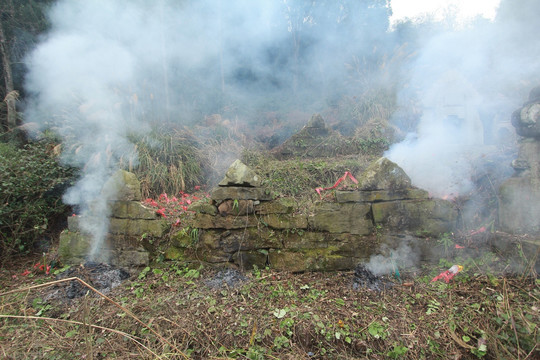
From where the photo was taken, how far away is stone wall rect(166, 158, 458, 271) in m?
2.91

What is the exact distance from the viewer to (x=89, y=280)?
2893 mm

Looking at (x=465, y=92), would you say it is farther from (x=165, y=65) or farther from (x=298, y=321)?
(x=165, y=65)

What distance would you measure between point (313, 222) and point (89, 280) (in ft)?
8.12

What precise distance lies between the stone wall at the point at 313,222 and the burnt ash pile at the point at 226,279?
11 centimetres

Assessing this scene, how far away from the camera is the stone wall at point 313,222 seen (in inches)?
114

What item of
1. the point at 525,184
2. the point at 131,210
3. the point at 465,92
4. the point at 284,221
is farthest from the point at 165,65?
the point at 525,184

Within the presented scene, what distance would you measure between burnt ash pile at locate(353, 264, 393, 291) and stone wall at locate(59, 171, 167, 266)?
2.16m

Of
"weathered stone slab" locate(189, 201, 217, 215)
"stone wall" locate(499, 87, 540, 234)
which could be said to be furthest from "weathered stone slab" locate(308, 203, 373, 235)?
"stone wall" locate(499, 87, 540, 234)

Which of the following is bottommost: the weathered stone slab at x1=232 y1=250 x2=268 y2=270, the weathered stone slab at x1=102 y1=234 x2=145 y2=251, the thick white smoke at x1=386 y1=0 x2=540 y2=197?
the weathered stone slab at x1=232 y1=250 x2=268 y2=270

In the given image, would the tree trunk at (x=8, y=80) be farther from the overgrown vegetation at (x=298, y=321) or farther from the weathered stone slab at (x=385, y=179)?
the weathered stone slab at (x=385, y=179)

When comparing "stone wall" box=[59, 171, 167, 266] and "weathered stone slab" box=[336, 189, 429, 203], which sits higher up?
"weathered stone slab" box=[336, 189, 429, 203]

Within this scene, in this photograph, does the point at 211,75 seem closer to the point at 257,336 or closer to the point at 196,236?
the point at 196,236

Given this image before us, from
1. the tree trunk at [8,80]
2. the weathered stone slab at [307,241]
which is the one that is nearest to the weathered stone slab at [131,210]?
the weathered stone slab at [307,241]

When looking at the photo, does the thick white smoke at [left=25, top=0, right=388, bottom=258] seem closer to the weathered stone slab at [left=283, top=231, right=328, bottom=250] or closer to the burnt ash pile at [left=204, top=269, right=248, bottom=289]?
the burnt ash pile at [left=204, top=269, right=248, bottom=289]
